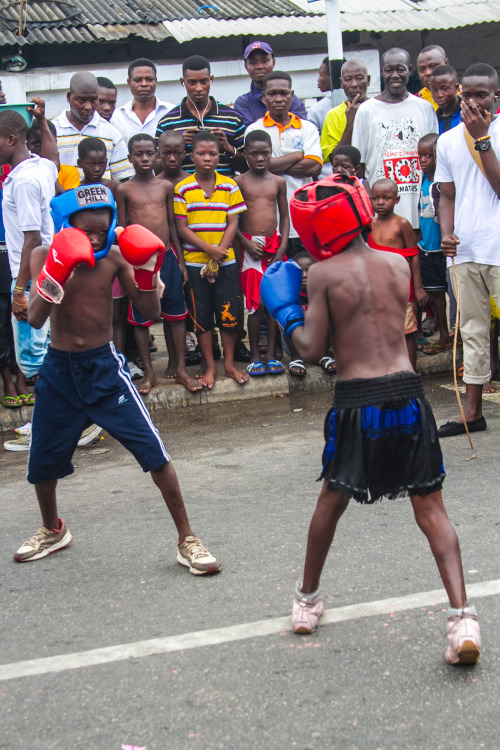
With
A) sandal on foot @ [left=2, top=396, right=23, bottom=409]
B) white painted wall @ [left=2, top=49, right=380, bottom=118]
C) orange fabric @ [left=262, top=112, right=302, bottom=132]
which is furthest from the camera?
white painted wall @ [left=2, top=49, right=380, bottom=118]

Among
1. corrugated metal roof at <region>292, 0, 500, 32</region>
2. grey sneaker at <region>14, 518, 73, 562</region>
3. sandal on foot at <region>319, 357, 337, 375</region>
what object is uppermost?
corrugated metal roof at <region>292, 0, 500, 32</region>

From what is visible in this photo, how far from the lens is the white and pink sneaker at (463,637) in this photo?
9.57 feet


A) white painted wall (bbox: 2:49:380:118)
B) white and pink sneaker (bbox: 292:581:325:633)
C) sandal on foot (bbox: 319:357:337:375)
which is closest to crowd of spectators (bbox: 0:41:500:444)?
sandal on foot (bbox: 319:357:337:375)

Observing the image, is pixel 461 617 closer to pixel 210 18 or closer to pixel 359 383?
pixel 359 383

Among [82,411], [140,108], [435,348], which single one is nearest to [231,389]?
[435,348]

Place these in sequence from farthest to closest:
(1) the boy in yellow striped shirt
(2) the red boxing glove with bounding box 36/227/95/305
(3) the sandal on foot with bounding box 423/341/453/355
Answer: (3) the sandal on foot with bounding box 423/341/453/355 < (1) the boy in yellow striped shirt < (2) the red boxing glove with bounding box 36/227/95/305

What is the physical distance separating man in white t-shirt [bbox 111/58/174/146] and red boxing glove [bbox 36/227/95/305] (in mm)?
4270

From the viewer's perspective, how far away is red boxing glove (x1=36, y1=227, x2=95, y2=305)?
3727mm

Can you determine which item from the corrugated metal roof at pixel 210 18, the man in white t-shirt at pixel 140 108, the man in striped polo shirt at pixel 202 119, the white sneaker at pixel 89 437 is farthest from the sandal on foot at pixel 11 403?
the corrugated metal roof at pixel 210 18

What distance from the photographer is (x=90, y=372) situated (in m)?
4.07

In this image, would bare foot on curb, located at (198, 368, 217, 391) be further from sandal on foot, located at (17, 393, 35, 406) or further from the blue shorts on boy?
the blue shorts on boy

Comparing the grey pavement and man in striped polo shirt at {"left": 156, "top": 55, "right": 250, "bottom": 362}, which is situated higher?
man in striped polo shirt at {"left": 156, "top": 55, "right": 250, "bottom": 362}

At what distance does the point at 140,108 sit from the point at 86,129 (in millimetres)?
787

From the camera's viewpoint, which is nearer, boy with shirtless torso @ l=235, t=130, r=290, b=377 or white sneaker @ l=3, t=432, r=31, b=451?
white sneaker @ l=3, t=432, r=31, b=451
